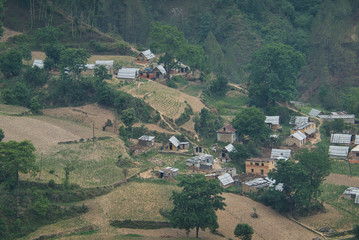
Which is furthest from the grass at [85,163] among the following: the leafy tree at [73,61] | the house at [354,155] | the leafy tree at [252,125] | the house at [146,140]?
the house at [354,155]

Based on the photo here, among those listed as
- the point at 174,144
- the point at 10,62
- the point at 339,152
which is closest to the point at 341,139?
the point at 339,152

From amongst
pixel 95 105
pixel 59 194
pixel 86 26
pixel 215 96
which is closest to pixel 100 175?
pixel 59 194

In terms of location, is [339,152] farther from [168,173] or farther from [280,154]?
[168,173]

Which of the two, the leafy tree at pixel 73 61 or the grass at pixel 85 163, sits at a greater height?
the leafy tree at pixel 73 61

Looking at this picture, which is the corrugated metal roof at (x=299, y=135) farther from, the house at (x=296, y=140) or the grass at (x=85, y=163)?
the grass at (x=85, y=163)

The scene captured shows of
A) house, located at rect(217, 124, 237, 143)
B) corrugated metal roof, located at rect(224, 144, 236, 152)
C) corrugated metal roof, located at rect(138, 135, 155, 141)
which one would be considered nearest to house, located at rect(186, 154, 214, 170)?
corrugated metal roof, located at rect(224, 144, 236, 152)

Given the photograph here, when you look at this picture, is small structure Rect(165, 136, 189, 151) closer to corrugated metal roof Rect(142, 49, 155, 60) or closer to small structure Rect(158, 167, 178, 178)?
small structure Rect(158, 167, 178, 178)
